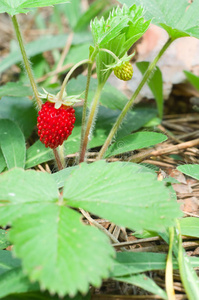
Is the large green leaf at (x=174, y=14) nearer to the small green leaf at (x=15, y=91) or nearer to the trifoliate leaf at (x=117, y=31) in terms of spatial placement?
the trifoliate leaf at (x=117, y=31)

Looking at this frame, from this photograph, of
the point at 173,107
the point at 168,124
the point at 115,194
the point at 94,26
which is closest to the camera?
the point at 115,194

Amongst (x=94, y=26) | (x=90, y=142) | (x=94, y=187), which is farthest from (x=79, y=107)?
(x=94, y=187)

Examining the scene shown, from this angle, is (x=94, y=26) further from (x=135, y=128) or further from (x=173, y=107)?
(x=173, y=107)

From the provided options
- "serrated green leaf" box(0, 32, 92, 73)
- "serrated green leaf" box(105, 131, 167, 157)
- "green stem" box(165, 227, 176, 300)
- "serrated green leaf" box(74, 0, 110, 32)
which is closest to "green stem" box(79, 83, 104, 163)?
"serrated green leaf" box(105, 131, 167, 157)

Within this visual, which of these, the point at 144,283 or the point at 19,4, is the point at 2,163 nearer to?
the point at 19,4

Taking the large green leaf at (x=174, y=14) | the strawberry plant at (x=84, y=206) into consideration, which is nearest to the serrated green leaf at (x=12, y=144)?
the strawberry plant at (x=84, y=206)

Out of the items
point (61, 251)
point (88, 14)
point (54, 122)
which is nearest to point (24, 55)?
point (54, 122)

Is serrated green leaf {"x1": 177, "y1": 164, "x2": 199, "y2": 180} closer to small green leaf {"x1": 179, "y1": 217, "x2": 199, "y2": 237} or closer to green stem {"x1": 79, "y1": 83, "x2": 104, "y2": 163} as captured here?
small green leaf {"x1": 179, "y1": 217, "x2": 199, "y2": 237}
